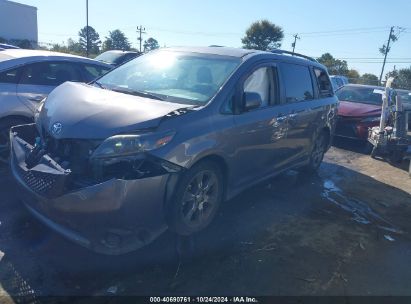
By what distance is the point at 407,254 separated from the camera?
4227mm

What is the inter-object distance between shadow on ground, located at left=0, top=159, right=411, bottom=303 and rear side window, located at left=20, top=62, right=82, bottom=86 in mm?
1588

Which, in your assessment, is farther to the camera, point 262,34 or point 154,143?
point 262,34

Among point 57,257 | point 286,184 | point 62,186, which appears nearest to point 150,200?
point 62,186

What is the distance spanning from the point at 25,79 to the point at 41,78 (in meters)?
0.26

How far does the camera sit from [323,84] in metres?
6.64

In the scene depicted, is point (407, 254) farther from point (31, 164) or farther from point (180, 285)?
point (31, 164)

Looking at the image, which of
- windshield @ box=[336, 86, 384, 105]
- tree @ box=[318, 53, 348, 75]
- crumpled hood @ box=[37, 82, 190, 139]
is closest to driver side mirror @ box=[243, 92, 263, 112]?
crumpled hood @ box=[37, 82, 190, 139]

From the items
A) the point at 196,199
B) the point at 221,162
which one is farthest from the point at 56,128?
the point at 221,162

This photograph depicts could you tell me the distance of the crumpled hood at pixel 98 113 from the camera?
3.29 m

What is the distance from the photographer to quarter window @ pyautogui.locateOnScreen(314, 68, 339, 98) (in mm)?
6411

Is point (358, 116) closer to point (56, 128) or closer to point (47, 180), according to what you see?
Answer: point (56, 128)

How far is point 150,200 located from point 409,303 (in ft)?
7.81

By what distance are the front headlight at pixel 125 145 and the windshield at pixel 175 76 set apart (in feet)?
2.78

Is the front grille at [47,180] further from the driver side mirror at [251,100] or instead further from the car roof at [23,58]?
the car roof at [23,58]
